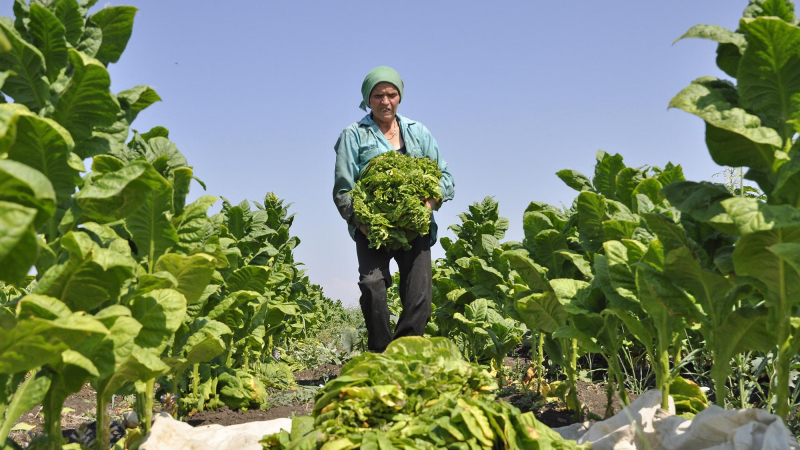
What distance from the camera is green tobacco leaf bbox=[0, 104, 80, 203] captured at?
8.09 ft

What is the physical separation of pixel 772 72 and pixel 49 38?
300 cm

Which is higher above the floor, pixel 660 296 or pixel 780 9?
pixel 780 9

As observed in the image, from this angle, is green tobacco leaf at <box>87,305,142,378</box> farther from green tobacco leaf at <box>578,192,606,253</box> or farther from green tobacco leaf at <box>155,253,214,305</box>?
green tobacco leaf at <box>578,192,606,253</box>

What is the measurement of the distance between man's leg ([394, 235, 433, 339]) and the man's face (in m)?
1.06

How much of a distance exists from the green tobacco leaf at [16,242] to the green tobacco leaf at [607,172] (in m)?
3.34

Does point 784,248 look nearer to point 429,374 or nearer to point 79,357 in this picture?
point 429,374

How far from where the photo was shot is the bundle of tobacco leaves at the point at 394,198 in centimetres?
508

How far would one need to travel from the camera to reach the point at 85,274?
2.61 m

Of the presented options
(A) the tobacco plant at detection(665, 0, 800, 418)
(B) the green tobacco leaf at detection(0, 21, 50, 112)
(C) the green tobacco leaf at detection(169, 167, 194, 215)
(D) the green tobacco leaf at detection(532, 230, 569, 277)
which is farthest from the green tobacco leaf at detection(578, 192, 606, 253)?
(B) the green tobacco leaf at detection(0, 21, 50, 112)

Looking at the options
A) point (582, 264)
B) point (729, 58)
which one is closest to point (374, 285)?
point (582, 264)

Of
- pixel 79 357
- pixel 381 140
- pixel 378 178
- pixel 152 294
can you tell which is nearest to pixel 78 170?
pixel 152 294

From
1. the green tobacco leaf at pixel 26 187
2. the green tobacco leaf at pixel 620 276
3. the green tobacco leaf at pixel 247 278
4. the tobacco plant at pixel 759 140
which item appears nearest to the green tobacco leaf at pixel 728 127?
the tobacco plant at pixel 759 140

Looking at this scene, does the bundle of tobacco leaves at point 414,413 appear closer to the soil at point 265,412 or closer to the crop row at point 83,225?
the crop row at point 83,225

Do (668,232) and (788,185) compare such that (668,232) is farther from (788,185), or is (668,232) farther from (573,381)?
(573,381)
